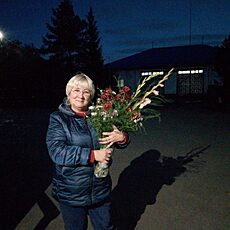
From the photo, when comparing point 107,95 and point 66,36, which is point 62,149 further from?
point 66,36

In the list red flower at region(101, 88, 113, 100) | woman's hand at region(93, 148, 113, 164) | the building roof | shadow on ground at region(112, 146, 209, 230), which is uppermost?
the building roof

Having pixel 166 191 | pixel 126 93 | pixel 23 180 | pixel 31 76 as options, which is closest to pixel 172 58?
pixel 31 76

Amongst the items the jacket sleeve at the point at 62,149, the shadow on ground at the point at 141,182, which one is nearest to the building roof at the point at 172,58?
the shadow on ground at the point at 141,182

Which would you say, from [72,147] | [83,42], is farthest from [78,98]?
[83,42]

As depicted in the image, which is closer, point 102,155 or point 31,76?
point 102,155

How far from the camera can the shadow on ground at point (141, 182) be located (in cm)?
372

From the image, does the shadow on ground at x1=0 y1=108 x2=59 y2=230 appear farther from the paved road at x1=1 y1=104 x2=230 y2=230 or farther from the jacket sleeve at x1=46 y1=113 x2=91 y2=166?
the jacket sleeve at x1=46 y1=113 x2=91 y2=166

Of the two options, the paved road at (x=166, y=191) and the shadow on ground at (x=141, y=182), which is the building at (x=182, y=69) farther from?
the shadow on ground at (x=141, y=182)

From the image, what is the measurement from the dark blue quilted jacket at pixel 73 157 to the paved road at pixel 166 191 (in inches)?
53.9

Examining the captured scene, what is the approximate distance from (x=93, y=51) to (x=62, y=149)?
31.9 metres

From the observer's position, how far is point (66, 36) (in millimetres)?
31031

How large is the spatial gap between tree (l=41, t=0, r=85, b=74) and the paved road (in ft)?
83.3

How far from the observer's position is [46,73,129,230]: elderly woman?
2078 mm

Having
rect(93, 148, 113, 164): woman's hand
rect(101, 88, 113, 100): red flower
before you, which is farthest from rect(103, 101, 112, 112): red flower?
rect(93, 148, 113, 164): woman's hand
